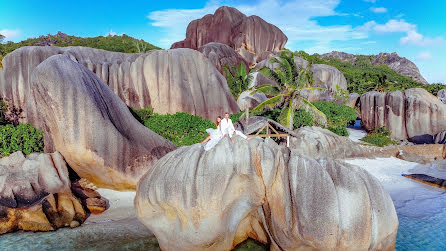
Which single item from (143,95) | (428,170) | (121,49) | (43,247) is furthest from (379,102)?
Result: (121,49)

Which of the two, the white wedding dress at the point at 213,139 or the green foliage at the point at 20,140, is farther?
the green foliage at the point at 20,140

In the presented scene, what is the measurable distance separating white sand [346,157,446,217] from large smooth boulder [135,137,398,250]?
15.8 feet

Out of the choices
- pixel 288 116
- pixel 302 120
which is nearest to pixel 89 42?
pixel 302 120

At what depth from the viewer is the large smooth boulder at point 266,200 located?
686 cm

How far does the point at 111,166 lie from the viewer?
34.7 feet

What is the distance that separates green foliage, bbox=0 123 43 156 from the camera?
10688mm

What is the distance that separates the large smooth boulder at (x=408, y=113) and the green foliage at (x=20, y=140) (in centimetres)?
2305

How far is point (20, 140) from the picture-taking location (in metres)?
11.0

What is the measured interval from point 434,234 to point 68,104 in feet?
40.5

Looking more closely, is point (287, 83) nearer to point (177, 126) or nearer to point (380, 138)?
point (177, 126)

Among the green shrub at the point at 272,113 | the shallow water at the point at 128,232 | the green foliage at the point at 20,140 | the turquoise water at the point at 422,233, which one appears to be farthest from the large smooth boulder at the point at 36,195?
the green shrub at the point at 272,113

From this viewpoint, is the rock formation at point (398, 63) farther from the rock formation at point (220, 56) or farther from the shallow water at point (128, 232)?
the shallow water at point (128, 232)

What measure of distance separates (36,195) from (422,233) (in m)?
12.1

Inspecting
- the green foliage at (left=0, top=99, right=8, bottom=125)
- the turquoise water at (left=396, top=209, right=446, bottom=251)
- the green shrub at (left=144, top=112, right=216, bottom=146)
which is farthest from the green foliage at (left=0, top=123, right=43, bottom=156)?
the turquoise water at (left=396, top=209, right=446, bottom=251)
